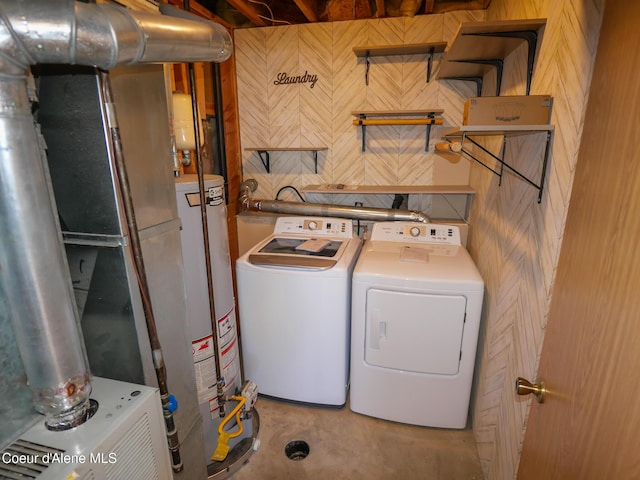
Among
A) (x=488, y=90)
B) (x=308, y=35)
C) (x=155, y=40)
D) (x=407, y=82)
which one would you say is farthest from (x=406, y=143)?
(x=155, y=40)

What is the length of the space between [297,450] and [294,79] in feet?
8.66

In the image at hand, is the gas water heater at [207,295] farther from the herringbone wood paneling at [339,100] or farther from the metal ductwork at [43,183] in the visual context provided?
the herringbone wood paneling at [339,100]

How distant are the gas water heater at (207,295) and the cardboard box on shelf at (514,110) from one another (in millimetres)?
1130

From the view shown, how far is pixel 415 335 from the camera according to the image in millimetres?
1862

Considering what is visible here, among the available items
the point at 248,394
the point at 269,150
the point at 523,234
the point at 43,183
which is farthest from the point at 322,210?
the point at 43,183

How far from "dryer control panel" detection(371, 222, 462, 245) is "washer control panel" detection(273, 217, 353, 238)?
21cm

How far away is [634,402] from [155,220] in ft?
3.95

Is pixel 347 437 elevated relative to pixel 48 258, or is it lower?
lower

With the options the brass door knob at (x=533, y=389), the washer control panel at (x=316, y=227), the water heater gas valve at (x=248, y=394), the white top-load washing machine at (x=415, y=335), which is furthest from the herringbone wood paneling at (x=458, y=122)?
the water heater gas valve at (x=248, y=394)

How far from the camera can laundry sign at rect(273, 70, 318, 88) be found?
283 cm

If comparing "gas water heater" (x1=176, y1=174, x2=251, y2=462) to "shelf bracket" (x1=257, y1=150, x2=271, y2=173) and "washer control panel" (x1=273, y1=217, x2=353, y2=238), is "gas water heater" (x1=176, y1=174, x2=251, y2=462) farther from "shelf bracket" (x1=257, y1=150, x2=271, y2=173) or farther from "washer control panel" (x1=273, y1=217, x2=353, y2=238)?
"shelf bracket" (x1=257, y1=150, x2=271, y2=173)

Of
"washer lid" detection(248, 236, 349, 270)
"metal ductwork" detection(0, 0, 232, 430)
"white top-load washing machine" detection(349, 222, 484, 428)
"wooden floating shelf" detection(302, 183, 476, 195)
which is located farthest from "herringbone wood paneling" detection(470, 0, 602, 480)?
"metal ductwork" detection(0, 0, 232, 430)

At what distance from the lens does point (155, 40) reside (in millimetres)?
808

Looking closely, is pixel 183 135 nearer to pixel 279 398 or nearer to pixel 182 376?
pixel 182 376
